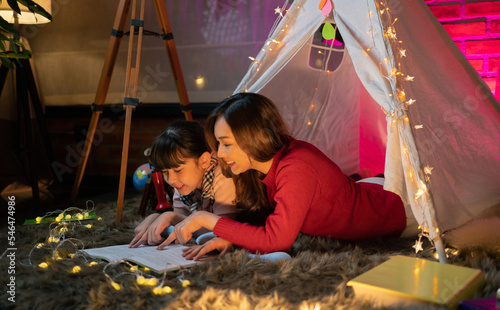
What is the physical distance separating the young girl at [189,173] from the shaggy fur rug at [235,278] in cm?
27

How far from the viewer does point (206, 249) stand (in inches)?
48.7

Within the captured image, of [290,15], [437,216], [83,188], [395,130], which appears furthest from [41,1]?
[437,216]

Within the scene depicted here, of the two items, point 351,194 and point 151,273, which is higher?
point 351,194

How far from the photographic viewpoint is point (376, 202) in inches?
57.5

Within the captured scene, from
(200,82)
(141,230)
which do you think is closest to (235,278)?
(141,230)

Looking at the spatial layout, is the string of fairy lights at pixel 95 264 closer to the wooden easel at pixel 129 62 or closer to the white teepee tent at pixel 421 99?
the wooden easel at pixel 129 62

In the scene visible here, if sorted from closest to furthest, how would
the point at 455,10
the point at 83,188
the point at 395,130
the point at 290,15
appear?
the point at 395,130
the point at 290,15
the point at 455,10
the point at 83,188

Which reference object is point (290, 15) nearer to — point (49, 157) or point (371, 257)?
point (371, 257)

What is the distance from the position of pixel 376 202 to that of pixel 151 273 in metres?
0.76

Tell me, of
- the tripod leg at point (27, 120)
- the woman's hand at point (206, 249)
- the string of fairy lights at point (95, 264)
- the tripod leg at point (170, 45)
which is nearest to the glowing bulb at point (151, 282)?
the string of fairy lights at point (95, 264)

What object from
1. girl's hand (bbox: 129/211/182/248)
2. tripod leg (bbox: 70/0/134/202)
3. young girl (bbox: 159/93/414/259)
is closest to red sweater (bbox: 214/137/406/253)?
young girl (bbox: 159/93/414/259)

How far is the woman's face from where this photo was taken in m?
1.30

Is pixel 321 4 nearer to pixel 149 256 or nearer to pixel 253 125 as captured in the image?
pixel 253 125

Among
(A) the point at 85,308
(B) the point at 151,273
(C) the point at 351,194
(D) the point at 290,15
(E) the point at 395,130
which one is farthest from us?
(D) the point at 290,15
